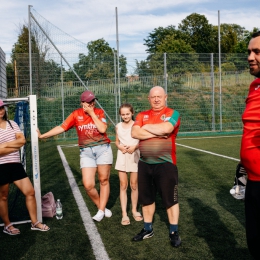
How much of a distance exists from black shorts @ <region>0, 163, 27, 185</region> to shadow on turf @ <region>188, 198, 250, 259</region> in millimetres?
2442

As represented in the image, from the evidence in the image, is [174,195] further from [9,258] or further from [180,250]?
[9,258]

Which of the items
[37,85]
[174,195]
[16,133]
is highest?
[37,85]

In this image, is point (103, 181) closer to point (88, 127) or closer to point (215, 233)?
point (88, 127)

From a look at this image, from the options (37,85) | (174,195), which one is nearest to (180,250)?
(174,195)

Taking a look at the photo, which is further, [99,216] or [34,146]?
[99,216]

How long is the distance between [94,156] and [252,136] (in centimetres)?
334

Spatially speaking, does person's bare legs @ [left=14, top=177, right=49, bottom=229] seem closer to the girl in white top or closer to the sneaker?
the sneaker

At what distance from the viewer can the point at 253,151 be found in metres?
3.00

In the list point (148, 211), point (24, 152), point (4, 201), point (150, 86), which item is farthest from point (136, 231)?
point (150, 86)

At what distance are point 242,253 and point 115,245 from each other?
148 cm

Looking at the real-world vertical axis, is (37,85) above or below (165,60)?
below

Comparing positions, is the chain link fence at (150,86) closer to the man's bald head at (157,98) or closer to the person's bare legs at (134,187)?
the person's bare legs at (134,187)

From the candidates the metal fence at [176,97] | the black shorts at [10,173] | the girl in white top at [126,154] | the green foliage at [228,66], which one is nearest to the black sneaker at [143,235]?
the girl in white top at [126,154]

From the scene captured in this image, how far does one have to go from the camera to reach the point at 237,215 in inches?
237
